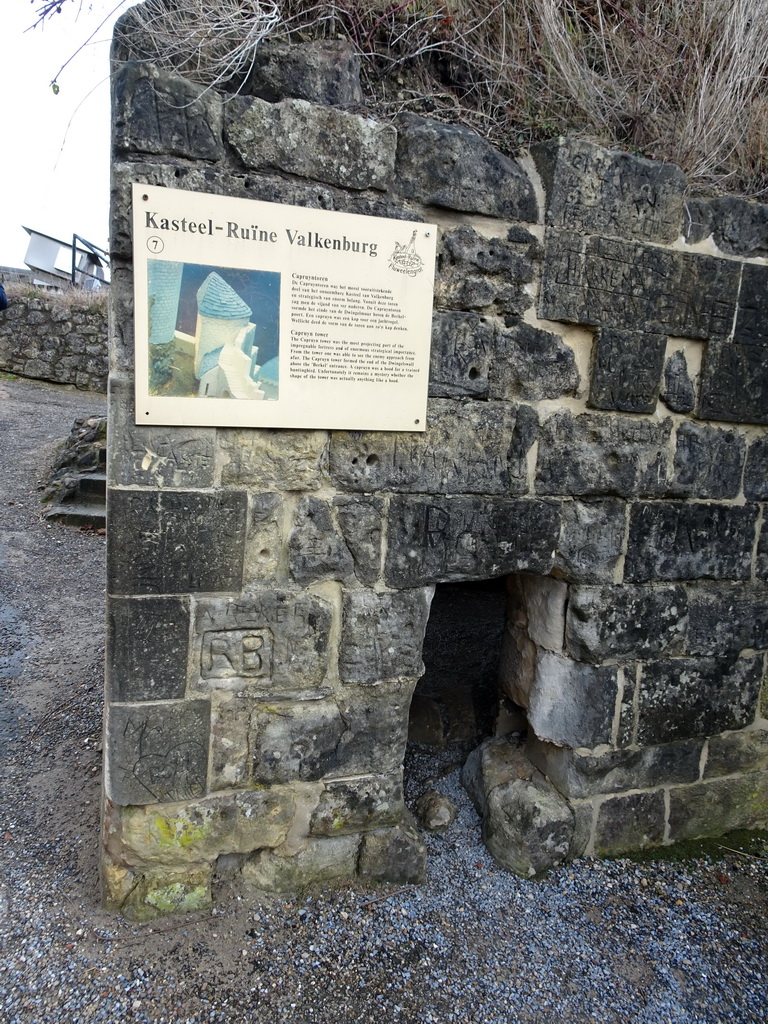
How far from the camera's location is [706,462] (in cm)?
255

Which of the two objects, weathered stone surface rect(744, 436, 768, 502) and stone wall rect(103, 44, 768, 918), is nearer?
stone wall rect(103, 44, 768, 918)

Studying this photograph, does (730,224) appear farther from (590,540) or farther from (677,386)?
(590,540)

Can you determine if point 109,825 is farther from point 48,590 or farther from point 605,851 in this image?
point 48,590

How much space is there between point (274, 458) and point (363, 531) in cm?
39

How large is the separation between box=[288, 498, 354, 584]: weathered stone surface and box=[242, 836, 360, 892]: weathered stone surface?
1000 millimetres

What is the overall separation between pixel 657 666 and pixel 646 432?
3.10 feet

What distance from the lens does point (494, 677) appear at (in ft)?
13.0

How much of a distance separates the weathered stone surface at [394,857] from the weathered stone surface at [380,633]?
2.02 feet

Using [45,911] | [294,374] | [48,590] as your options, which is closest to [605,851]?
[45,911]

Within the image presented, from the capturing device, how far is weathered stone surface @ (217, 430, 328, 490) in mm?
2094

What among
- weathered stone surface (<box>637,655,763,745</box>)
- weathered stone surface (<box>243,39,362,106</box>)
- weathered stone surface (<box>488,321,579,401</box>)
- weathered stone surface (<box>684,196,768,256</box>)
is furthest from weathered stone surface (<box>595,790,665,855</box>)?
weathered stone surface (<box>243,39,362,106</box>)

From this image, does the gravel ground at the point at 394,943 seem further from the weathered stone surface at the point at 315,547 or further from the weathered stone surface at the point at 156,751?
the weathered stone surface at the point at 315,547

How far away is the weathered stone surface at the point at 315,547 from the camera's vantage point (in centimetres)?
218

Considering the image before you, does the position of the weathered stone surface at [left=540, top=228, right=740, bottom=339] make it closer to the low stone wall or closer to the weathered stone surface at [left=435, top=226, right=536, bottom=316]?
the weathered stone surface at [left=435, top=226, right=536, bottom=316]
